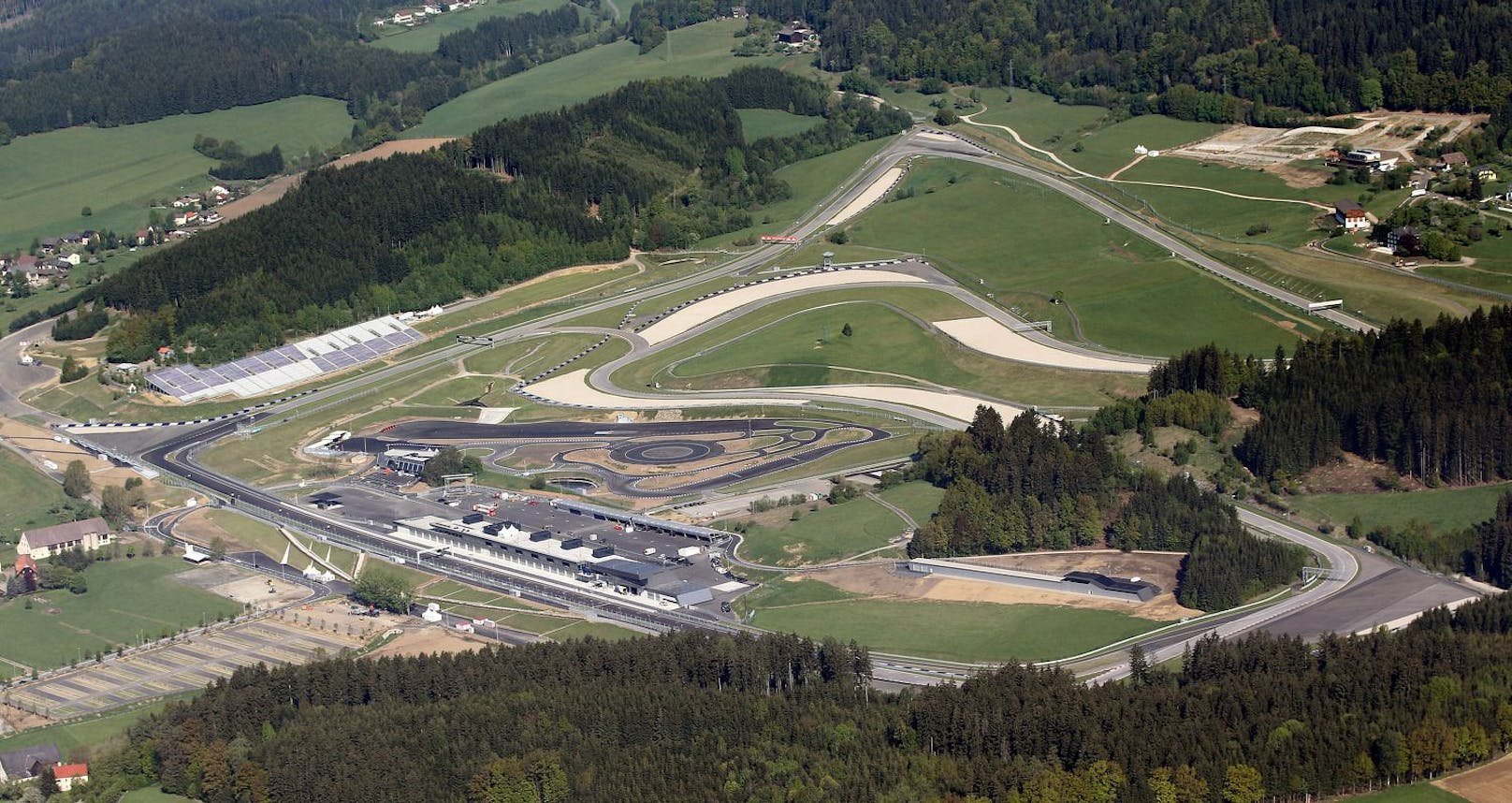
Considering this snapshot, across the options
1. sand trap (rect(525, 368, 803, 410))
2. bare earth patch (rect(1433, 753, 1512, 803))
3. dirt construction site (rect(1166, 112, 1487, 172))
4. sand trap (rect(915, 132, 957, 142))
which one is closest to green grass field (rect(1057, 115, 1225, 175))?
dirt construction site (rect(1166, 112, 1487, 172))

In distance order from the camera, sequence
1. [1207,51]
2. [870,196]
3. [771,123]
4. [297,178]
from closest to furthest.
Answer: [870,196] < [1207,51] < [771,123] < [297,178]

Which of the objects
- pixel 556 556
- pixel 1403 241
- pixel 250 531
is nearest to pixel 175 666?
pixel 556 556

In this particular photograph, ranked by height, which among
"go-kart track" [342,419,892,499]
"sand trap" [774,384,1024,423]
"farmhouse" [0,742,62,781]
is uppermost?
"sand trap" [774,384,1024,423]

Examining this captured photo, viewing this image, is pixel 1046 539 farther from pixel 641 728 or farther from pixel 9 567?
pixel 9 567

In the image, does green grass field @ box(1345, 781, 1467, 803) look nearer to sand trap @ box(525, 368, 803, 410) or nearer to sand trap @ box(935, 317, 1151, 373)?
sand trap @ box(935, 317, 1151, 373)

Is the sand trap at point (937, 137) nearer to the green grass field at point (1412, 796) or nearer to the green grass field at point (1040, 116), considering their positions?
the green grass field at point (1040, 116)

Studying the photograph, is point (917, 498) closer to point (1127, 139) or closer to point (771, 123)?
point (1127, 139)
